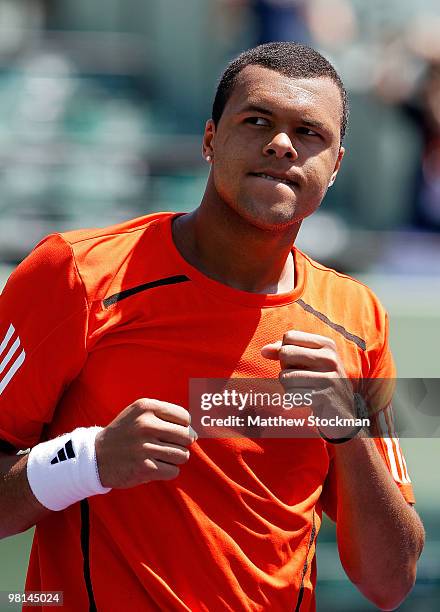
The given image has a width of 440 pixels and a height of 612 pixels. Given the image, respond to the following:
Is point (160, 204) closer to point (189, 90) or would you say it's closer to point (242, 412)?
point (189, 90)

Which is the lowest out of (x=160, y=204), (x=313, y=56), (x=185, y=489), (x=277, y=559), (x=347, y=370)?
(x=160, y=204)

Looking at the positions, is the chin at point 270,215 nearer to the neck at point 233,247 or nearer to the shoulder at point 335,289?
the neck at point 233,247

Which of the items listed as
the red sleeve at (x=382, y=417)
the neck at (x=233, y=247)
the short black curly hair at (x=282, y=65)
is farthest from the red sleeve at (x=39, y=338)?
the red sleeve at (x=382, y=417)

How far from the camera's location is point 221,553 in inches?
87.6

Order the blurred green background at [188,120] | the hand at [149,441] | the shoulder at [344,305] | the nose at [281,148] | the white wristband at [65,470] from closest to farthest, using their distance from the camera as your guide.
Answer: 1. the hand at [149,441]
2. the white wristband at [65,470]
3. the nose at [281,148]
4. the shoulder at [344,305]
5. the blurred green background at [188,120]

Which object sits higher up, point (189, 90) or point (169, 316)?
point (169, 316)

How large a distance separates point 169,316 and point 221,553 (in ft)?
1.54

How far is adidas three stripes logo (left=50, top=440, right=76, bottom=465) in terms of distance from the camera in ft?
7.09

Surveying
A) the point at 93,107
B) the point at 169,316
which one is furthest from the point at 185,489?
the point at 93,107

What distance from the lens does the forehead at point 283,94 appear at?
2.27 meters

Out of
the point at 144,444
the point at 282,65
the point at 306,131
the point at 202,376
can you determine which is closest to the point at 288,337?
the point at 202,376

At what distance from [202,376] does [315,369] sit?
25 centimetres

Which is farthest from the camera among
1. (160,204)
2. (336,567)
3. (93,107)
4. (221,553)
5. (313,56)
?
(93,107)

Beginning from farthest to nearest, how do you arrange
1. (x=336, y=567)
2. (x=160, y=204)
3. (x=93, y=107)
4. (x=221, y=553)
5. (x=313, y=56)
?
1. (x=93, y=107)
2. (x=160, y=204)
3. (x=336, y=567)
4. (x=313, y=56)
5. (x=221, y=553)
